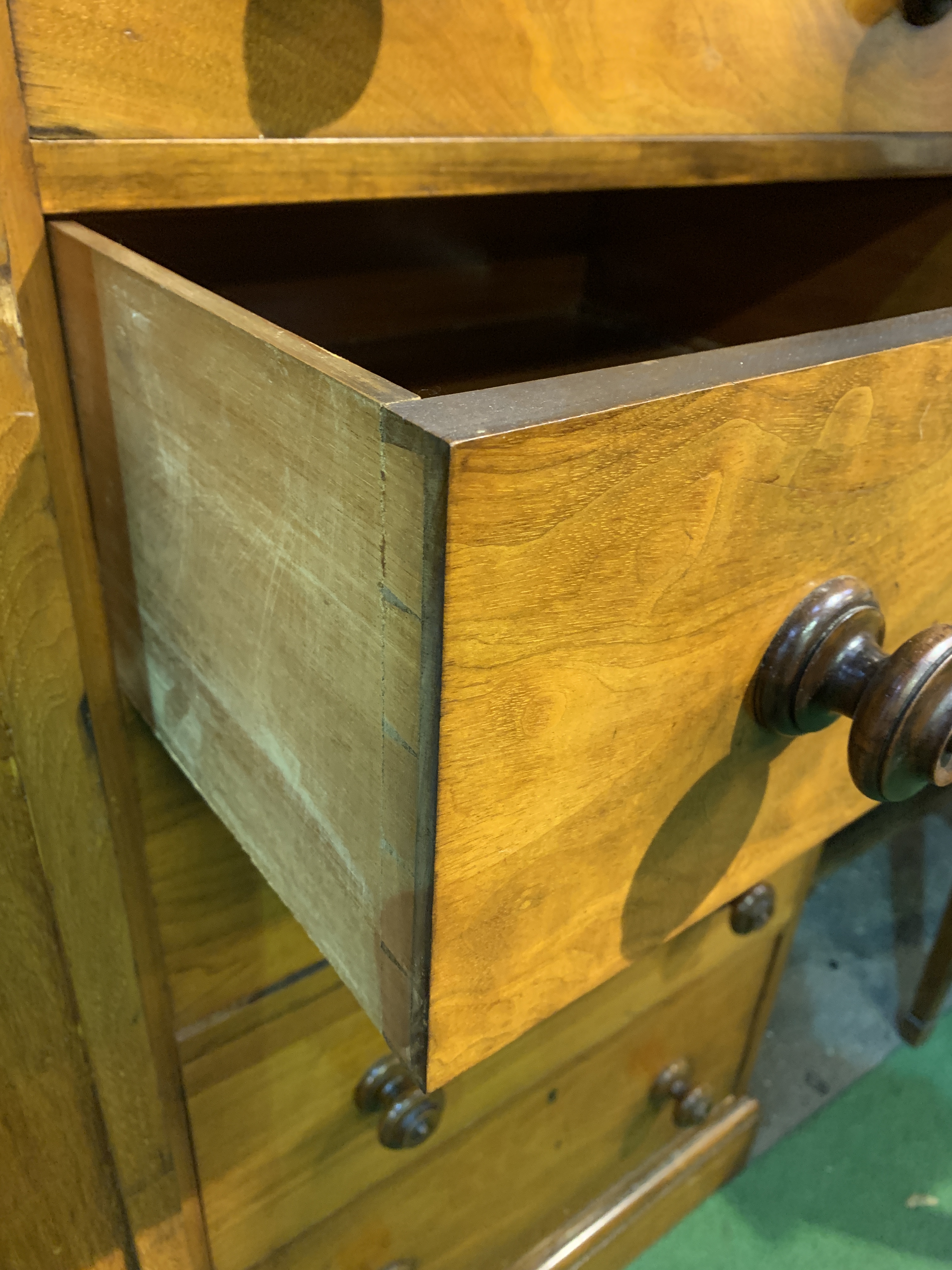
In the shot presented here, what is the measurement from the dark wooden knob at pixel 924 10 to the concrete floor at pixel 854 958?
850mm

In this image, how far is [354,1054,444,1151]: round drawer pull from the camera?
65 centimetres

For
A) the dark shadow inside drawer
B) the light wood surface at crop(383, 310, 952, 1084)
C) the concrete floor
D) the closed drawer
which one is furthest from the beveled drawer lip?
the concrete floor

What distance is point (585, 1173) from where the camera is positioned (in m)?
0.91

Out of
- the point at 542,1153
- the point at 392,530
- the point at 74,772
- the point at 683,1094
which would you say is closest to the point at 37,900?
the point at 74,772

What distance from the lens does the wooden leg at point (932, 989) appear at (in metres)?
1.20

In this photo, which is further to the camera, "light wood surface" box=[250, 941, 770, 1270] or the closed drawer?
"light wood surface" box=[250, 941, 770, 1270]

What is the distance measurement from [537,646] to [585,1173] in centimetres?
83

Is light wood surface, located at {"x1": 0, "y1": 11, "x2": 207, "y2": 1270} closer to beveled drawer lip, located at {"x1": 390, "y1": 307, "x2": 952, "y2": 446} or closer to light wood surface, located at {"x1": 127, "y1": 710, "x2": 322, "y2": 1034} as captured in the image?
light wood surface, located at {"x1": 127, "y1": 710, "x2": 322, "y2": 1034}

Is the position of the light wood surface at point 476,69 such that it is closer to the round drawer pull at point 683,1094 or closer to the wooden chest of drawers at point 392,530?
the wooden chest of drawers at point 392,530

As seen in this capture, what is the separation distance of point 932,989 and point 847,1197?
0.93ft

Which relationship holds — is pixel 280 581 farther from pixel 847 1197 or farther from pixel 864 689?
pixel 847 1197

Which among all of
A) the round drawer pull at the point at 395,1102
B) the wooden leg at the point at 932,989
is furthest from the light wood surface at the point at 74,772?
the wooden leg at the point at 932,989

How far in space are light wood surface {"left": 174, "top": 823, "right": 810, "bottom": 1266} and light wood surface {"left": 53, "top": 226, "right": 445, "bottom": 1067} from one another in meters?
0.20

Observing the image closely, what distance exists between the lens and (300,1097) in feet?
2.06
